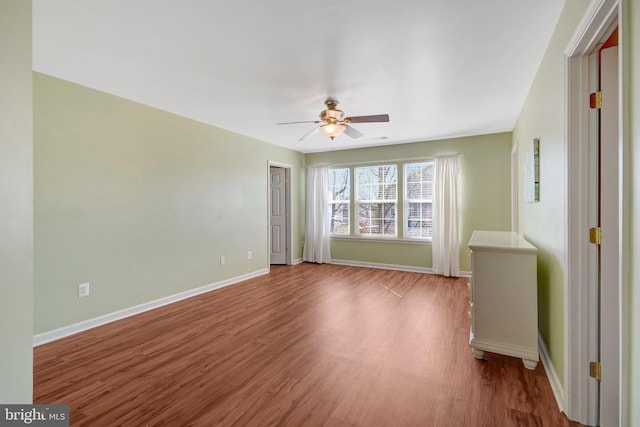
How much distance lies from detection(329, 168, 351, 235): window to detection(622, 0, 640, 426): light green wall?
16.8 ft

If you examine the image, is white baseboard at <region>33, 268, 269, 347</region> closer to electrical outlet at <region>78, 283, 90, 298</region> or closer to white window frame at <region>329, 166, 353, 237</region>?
electrical outlet at <region>78, 283, 90, 298</region>

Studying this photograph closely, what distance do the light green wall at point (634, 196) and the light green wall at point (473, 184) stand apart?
4163 millimetres

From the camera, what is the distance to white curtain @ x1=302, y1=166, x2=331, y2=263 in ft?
20.3

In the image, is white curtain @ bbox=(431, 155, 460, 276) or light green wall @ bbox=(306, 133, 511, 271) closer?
light green wall @ bbox=(306, 133, 511, 271)

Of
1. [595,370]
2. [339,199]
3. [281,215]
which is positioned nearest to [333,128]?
[595,370]

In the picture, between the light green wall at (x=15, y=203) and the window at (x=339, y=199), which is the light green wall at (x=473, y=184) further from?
the light green wall at (x=15, y=203)

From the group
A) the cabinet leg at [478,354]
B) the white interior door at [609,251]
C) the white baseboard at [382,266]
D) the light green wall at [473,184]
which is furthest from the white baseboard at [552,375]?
the white baseboard at [382,266]

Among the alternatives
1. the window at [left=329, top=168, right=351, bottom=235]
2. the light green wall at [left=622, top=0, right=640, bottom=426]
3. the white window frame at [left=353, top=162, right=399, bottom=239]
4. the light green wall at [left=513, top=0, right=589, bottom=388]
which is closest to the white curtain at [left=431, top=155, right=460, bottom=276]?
the white window frame at [left=353, top=162, right=399, bottom=239]

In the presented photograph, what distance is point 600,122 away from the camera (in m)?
1.55

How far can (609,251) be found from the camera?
4.93 feet

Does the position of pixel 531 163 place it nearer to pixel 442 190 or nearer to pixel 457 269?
pixel 442 190

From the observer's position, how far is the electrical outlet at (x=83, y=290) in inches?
112

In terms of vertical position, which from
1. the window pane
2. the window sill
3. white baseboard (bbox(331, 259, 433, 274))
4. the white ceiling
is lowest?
white baseboard (bbox(331, 259, 433, 274))
